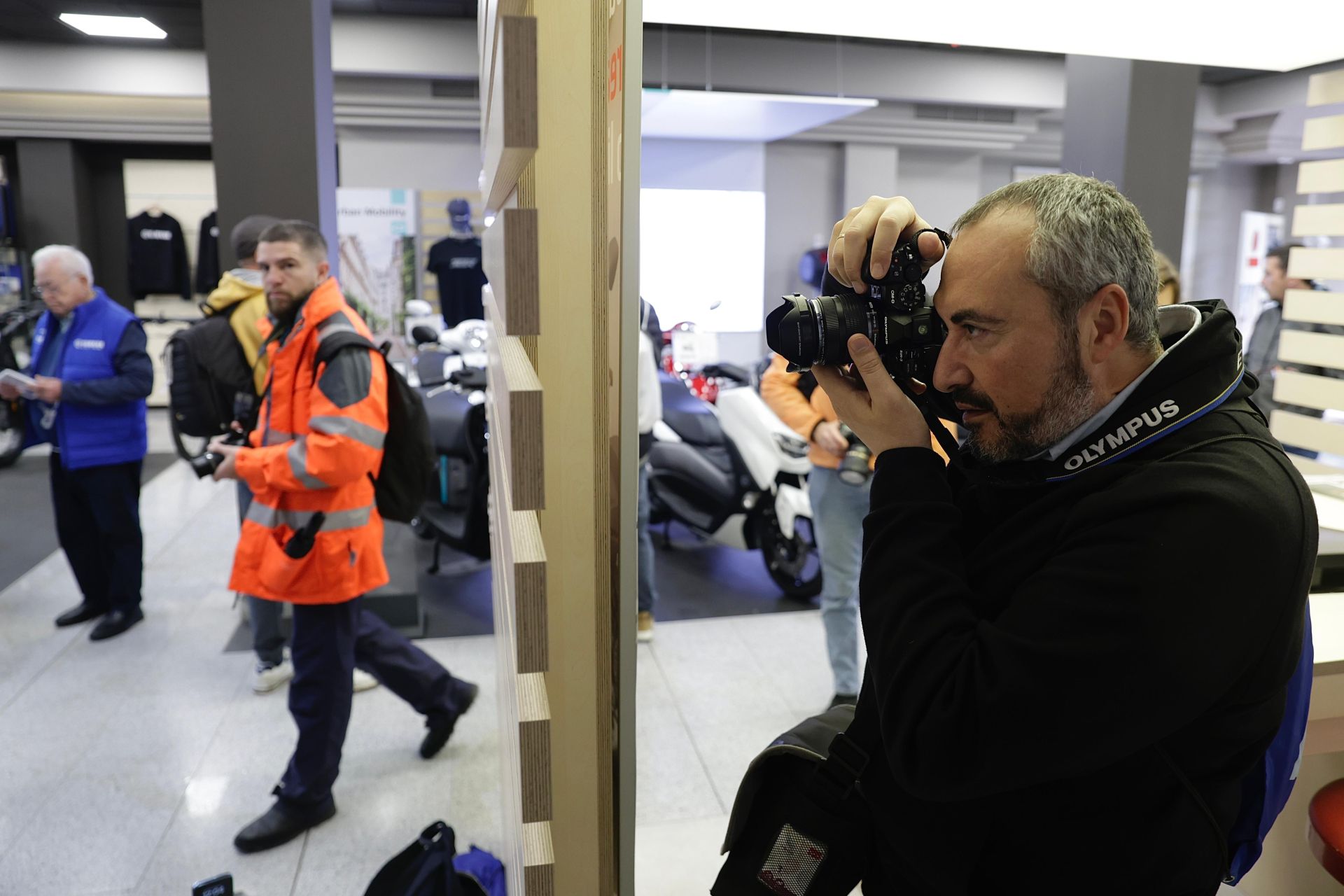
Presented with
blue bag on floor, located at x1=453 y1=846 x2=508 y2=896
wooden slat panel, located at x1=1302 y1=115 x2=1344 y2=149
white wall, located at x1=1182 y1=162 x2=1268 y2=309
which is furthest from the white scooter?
white wall, located at x1=1182 y1=162 x2=1268 y2=309

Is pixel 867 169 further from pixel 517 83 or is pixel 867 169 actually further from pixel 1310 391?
pixel 517 83

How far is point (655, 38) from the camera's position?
7648 millimetres

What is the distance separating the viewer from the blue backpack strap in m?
0.93

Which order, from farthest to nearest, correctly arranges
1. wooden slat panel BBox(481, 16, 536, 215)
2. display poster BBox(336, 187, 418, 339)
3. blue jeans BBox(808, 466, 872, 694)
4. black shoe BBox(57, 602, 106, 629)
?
display poster BBox(336, 187, 418, 339) → black shoe BBox(57, 602, 106, 629) → blue jeans BBox(808, 466, 872, 694) → wooden slat panel BBox(481, 16, 536, 215)

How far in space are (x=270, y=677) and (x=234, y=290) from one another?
4.55 feet

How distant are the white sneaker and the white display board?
6035 millimetres

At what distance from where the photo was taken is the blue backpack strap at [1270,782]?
3.06 feet

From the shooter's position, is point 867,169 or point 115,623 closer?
point 115,623

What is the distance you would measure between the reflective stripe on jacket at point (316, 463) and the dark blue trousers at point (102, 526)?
5.90ft

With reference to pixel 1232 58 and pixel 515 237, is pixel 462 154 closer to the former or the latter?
pixel 1232 58

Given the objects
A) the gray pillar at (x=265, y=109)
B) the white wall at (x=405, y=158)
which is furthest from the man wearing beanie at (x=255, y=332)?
the white wall at (x=405, y=158)

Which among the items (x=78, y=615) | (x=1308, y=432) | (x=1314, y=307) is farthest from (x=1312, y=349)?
(x=78, y=615)

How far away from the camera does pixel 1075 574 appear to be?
779 millimetres

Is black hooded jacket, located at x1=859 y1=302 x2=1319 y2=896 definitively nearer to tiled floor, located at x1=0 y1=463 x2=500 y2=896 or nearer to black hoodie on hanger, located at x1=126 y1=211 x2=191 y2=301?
tiled floor, located at x1=0 y1=463 x2=500 y2=896
